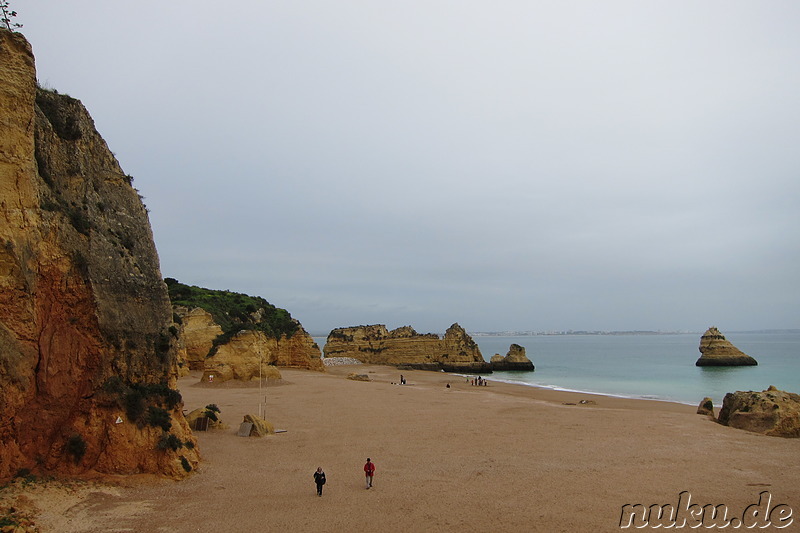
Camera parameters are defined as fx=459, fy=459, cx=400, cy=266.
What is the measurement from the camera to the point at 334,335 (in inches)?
3196

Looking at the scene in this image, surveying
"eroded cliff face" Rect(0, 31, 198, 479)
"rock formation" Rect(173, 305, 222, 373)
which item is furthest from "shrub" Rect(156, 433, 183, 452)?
"rock formation" Rect(173, 305, 222, 373)

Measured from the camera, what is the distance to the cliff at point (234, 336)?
33.0m

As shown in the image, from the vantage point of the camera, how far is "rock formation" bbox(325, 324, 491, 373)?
71.2m

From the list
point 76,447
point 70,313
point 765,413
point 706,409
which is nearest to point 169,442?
point 76,447

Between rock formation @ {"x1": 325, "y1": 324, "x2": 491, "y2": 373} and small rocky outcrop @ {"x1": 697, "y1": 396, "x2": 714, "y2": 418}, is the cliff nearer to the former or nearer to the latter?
rock formation @ {"x1": 325, "y1": 324, "x2": 491, "y2": 373}

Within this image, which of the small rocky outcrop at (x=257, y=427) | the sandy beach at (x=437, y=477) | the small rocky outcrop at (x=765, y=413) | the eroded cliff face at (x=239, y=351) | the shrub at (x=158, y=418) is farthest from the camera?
the eroded cliff face at (x=239, y=351)

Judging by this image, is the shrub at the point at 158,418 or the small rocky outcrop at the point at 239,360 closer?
the shrub at the point at 158,418

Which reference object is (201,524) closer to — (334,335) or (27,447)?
(27,447)

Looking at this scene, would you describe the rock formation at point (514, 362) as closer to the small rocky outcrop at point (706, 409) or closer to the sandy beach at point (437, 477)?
the small rocky outcrop at point (706, 409)

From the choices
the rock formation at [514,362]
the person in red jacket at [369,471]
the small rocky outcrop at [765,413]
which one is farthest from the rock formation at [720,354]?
the person in red jacket at [369,471]

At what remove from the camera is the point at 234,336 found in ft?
108

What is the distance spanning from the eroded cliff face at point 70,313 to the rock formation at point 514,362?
2435 inches

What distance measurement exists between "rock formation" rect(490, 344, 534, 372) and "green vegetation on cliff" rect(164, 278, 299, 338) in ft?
111

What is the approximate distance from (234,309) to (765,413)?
43171 millimetres
